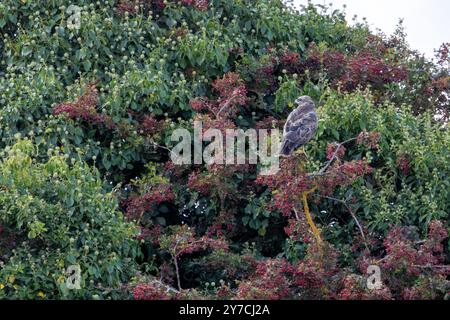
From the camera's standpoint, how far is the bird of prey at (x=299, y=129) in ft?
34.7

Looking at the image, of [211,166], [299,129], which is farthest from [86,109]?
[299,129]

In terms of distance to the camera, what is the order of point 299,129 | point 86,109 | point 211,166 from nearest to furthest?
point 299,129 < point 211,166 < point 86,109

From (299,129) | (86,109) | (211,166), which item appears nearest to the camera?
(299,129)

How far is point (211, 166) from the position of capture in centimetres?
1112

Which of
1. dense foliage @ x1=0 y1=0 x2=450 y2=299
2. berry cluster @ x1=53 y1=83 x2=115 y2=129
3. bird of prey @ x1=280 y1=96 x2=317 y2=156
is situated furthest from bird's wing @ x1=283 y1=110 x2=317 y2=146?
berry cluster @ x1=53 y1=83 x2=115 y2=129

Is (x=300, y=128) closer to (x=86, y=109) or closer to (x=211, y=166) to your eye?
(x=211, y=166)

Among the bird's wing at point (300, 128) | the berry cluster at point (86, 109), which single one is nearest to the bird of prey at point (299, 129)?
the bird's wing at point (300, 128)

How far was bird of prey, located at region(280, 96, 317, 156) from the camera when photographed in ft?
34.7

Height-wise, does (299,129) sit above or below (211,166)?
above

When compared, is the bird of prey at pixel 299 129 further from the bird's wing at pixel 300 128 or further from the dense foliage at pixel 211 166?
→ the dense foliage at pixel 211 166

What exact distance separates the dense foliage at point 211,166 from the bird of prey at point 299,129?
0.88 feet

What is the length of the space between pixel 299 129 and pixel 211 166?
0.88 metres

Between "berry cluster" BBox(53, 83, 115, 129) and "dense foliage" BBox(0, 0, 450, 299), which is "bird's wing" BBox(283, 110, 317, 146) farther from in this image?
"berry cluster" BBox(53, 83, 115, 129)

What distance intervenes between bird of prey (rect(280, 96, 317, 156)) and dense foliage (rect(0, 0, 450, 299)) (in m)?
0.27
